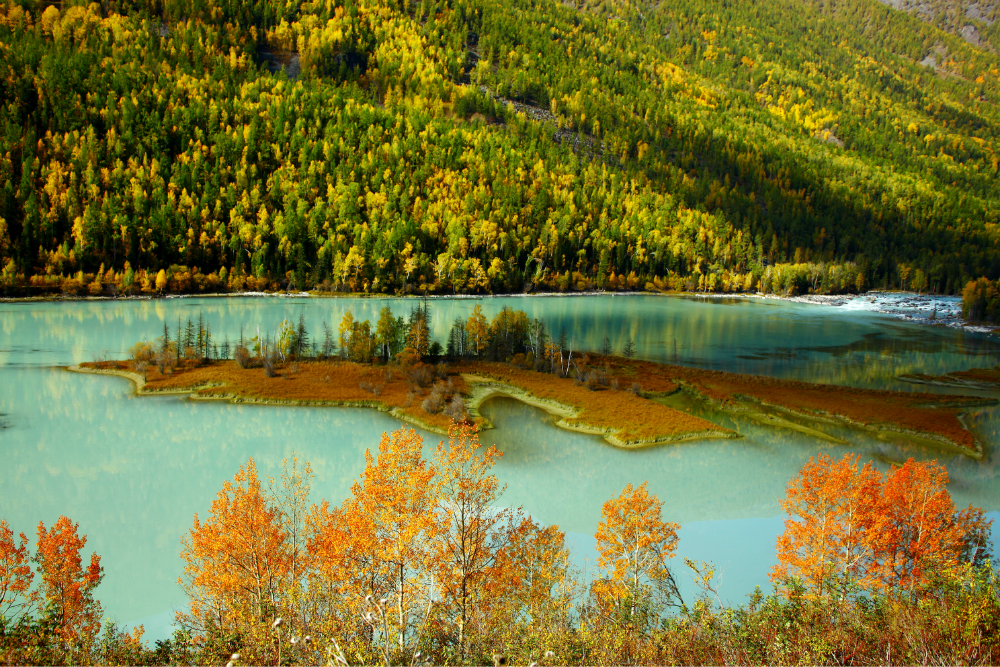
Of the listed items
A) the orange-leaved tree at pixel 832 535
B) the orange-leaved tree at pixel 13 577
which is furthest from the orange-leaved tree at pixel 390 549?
the orange-leaved tree at pixel 832 535

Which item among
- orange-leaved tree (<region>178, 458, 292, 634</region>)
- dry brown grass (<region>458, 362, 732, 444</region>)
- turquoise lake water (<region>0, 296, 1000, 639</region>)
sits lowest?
turquoise lake water (<region>0, 296, 1000, 639</region>)

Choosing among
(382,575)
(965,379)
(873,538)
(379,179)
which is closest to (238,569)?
(382,575)

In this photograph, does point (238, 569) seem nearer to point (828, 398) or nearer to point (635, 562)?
point (635, 562)

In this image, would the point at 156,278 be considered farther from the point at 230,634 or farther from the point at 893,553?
the point at 893,553

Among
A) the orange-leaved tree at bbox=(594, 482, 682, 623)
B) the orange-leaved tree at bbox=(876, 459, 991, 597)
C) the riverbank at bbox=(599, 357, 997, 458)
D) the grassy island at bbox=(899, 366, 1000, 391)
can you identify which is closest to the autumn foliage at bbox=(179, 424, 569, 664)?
the orange-leaved tree at bbox=(594, 482, 682, 623)

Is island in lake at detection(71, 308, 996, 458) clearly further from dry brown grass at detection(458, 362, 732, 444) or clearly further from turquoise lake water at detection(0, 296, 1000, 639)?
turquoise lake water at detection(0, 296, 1000, 639)

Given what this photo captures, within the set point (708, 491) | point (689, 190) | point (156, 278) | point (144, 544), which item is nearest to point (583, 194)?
point (689, 190)
